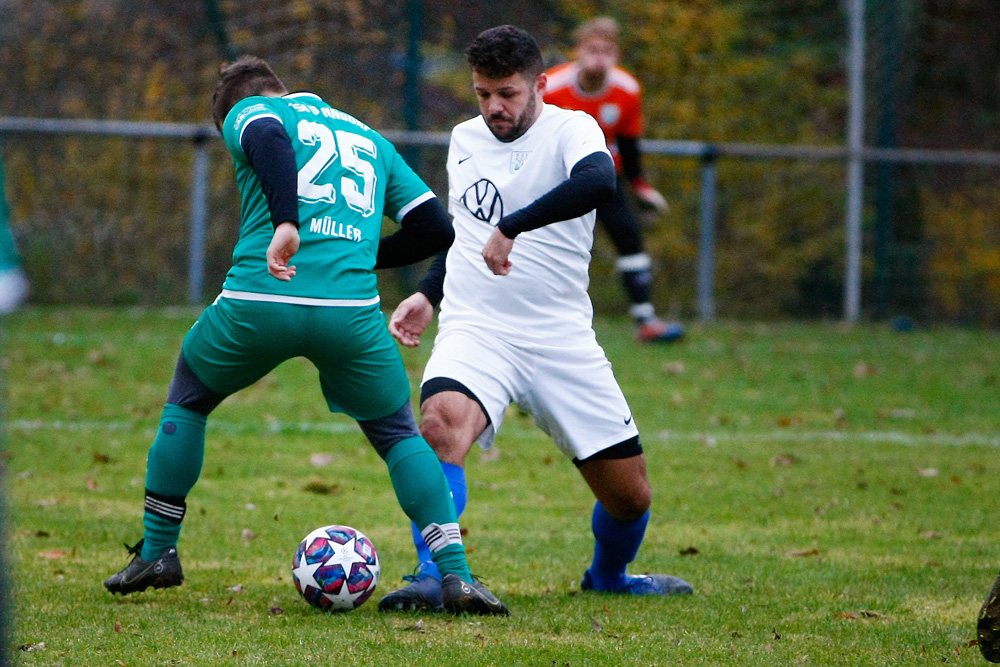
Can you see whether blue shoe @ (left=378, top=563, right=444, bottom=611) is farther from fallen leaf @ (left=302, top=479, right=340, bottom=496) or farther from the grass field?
fallen leaf @ (left=302, top=479, right=340, bottom=496)

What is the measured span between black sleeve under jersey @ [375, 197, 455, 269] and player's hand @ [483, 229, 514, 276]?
0.26m

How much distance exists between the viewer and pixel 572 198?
416 centimetres

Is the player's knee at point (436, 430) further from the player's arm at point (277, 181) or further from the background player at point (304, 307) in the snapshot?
the player's arm at point (277, 181)

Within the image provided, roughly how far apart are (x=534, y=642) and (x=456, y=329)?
4.12 ft

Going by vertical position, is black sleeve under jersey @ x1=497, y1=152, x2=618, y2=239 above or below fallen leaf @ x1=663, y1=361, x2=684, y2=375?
above

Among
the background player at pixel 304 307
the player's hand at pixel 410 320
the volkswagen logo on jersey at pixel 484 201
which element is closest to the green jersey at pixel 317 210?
the background player at pixel 304 307

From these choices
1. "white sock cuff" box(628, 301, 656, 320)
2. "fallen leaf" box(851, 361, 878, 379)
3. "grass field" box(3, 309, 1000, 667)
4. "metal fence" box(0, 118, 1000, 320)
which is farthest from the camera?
"metal fence" box(0, 118, 1000, 320)

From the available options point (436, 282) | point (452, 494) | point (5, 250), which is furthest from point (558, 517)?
point (5, 250)

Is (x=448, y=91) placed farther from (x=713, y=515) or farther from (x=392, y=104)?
(x=713, y=515)

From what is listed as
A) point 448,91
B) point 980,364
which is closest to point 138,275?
point 448,91

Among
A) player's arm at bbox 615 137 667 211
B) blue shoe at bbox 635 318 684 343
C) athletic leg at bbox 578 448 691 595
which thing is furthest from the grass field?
player's arm at bbox 615 137 667 211

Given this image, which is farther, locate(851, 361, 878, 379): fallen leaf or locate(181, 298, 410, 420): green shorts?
locate(851, 361, 878, 379): fallen leaf

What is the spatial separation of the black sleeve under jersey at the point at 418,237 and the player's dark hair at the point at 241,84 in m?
0.61

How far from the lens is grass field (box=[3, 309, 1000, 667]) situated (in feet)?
12.3
